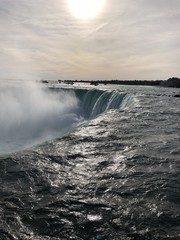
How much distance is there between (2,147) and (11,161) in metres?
17.0

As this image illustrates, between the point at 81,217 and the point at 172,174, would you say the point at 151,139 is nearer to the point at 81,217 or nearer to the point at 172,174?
the point at 172,174

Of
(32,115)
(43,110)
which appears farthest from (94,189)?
(43,110)

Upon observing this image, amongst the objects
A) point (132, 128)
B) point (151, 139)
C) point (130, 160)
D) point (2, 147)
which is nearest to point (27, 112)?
point (2, 147)

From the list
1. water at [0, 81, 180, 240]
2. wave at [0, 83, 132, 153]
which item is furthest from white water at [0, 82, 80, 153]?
water at [0, 81, 180, 240]

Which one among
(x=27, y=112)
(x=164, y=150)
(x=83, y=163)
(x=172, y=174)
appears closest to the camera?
(x=172, y=174)

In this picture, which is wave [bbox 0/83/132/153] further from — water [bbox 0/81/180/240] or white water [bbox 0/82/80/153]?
water [bbox 0/81/180/240]

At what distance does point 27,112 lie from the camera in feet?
129

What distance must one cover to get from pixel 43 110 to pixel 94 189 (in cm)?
3287

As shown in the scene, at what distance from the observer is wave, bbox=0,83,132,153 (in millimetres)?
31672

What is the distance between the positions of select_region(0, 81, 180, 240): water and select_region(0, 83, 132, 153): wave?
14941mm

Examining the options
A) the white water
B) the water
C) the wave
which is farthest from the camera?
the wave

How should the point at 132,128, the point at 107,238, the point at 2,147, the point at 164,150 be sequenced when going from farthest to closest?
the point at 2,147
the point at 132,128
the point at 164,150
the point at 107,238

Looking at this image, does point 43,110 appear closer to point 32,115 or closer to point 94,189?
point 32,115

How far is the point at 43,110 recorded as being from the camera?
40.1m
